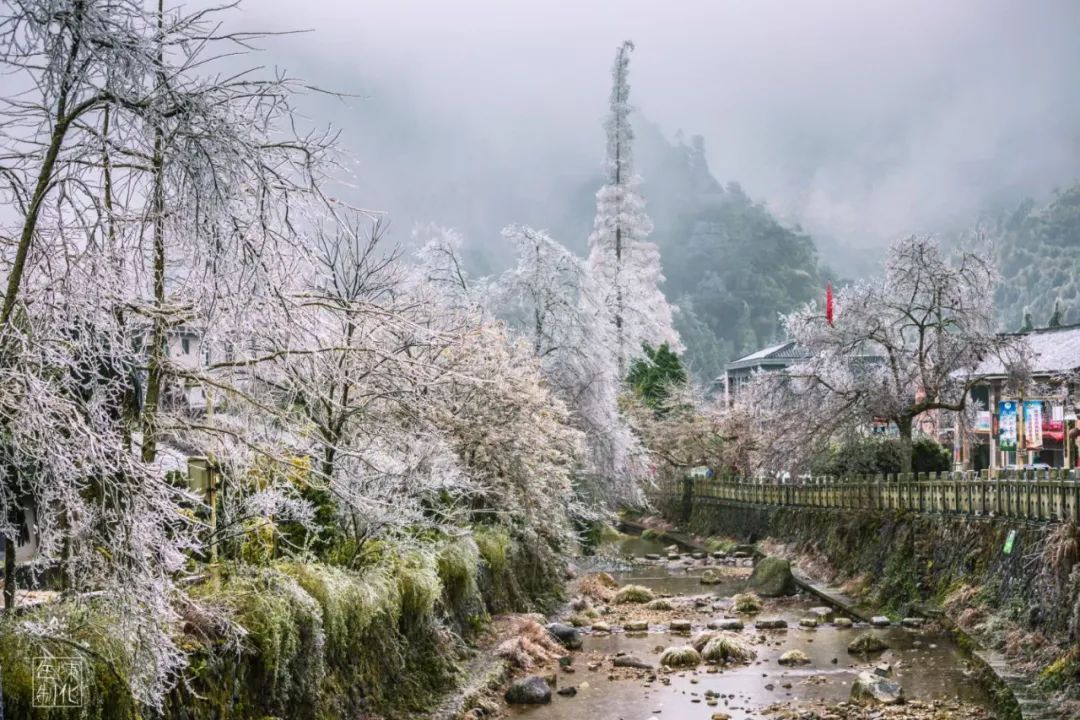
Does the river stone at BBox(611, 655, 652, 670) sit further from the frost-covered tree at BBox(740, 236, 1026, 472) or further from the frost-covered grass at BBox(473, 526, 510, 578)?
the frost-covered tree at BBox(740, 236, 1026, 472)

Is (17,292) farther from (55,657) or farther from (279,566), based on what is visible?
(279,566)

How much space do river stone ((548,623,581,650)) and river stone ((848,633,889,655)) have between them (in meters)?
4.98

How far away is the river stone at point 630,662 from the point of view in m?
18.2

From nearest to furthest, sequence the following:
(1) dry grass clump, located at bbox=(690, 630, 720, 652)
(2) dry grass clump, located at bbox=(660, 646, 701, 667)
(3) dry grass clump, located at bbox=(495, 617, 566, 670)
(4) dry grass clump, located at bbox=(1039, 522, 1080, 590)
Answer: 1. (4) dry grass clump, located at bbox=(1039, 522, 1080, 590)
2. (3) dry grass clump, located at bbox=(495, 617, 566, 670)
3. (2) dry grass clump, located at bbox=(660, 646, 701, 667)
4. (1) dry grass clump, located at bbox=(690, 630, 720, 652)

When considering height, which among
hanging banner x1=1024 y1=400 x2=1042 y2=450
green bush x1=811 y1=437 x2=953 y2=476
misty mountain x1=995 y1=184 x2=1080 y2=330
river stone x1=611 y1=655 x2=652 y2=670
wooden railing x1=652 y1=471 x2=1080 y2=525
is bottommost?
river stone x1=611 y1=655 x2=652 y2=670

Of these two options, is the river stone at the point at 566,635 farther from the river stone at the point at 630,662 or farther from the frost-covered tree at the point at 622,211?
the frost-covered tree at the point at 622,211

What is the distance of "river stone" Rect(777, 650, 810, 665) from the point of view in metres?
18.3

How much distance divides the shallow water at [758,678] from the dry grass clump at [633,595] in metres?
3.68

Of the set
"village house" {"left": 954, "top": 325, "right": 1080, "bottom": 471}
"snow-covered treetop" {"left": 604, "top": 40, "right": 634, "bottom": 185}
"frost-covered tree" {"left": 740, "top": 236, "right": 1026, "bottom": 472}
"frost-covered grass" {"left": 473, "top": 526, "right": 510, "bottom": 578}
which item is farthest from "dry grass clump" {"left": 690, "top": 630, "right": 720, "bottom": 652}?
"snow-covered treetop" {"left": 604, "top": 40, "right": 634, "bottom": 185}

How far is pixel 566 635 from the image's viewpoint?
20.4 meters

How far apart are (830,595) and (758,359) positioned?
54.4 metres

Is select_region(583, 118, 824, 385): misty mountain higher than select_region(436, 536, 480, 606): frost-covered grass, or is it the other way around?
select_region(583, 118, 824, 385): misty mountain

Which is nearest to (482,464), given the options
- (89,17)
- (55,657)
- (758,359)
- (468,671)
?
(468,671)

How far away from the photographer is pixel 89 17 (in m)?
5.21
